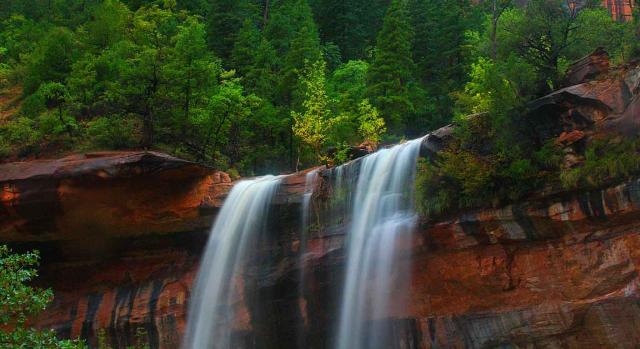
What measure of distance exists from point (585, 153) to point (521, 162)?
5.43ft

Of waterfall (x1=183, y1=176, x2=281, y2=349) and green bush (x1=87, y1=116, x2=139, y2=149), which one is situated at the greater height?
green bush (x1=87, y1=116, x2=139, y2=149)

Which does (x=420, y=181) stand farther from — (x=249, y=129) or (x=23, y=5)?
(x=23, y=5)

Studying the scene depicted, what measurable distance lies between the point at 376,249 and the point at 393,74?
Answer: 748 inches

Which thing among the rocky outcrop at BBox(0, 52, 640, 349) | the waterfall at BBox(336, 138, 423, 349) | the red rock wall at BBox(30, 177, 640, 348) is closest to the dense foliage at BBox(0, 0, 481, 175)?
the rocky outcrop at BBox(0, 52, 640, 349)

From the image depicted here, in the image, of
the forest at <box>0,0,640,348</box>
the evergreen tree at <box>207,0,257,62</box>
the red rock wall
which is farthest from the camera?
the evergreen tree at <box>207,0,257,62</box>

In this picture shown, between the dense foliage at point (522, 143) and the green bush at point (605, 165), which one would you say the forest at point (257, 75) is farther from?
the green bush at point (605, 165)

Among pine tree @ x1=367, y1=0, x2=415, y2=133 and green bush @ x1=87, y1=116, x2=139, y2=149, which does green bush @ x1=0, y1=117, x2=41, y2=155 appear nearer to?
green bush @ x1=87, y1=116, x2=139, y2=149

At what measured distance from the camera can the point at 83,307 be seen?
25.2 m

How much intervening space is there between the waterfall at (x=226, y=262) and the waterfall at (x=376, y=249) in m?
4.11

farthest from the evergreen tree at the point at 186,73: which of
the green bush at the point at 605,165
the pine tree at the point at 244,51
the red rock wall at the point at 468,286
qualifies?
the green bush at the point at 605,165

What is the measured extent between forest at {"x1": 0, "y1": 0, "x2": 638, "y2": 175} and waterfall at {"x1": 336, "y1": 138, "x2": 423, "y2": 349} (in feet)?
12.9

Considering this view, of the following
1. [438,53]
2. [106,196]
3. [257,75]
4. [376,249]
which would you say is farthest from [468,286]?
[438,53]

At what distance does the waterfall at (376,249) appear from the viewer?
19.5 metres

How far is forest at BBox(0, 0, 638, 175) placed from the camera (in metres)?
21.2
